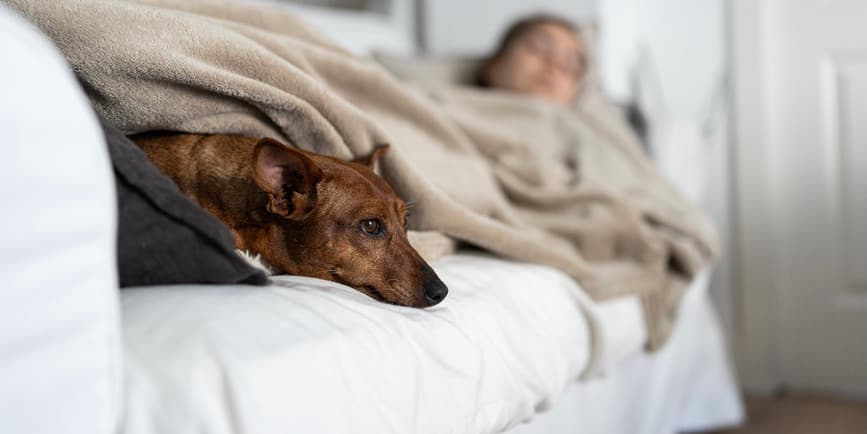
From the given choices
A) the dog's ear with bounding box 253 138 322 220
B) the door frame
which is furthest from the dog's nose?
the door frame

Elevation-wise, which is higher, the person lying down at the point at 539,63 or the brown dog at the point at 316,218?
the brown dog at the point at 316,218

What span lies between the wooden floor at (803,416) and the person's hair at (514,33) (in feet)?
3.79

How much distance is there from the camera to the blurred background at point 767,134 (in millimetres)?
2869

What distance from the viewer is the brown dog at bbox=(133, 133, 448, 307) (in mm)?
915

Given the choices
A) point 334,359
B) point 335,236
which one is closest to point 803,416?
point 335,236

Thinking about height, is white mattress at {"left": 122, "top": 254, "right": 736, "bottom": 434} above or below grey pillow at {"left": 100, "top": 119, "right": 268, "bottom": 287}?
below

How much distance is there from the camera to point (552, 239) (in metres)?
1.51

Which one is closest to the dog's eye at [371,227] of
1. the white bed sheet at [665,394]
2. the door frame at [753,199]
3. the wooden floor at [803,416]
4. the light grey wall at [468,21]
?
the white bed sheet at [665,394]

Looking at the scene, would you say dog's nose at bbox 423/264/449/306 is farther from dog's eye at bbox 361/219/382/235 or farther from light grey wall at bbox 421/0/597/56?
light grey wall at bbox 421/0/597/56

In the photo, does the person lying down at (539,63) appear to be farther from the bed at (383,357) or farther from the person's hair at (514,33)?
the bed at (383,357)

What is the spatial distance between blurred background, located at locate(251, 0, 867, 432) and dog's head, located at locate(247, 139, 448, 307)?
186cm

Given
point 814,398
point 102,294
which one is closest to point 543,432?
point 102,294

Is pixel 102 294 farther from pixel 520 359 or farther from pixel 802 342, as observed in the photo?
pixel 802 342

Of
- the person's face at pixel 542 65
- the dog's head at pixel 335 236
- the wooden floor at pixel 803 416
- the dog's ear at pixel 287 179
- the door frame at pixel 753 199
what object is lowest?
the wooden floor at pixel 803 416
